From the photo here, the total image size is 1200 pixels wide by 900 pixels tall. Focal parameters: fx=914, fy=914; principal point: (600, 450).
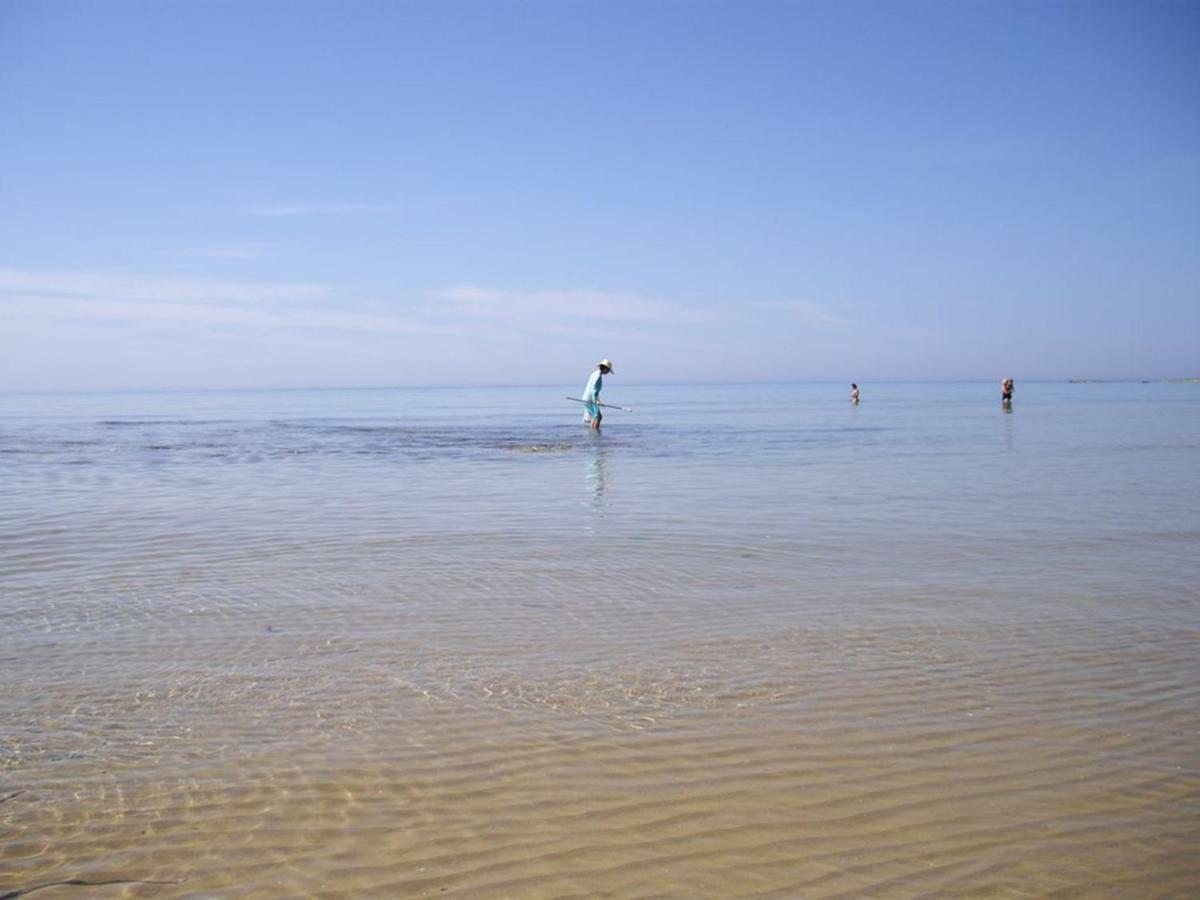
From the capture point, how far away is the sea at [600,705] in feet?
11.3

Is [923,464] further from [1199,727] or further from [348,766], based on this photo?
[348,766]

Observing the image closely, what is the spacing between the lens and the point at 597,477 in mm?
16219

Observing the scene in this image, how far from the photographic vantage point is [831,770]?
4.18 meters

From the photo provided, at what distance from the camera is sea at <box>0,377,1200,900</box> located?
3453 millimetres

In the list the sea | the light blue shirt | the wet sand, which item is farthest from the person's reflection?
the wet sand

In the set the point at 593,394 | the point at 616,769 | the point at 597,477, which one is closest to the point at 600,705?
the point at 616,769

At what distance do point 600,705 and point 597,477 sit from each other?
11.3 m

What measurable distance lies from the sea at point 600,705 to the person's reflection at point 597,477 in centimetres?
121

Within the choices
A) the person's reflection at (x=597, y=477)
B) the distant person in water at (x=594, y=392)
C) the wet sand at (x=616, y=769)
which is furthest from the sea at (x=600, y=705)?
the distant person in water at (x=594, y=392)

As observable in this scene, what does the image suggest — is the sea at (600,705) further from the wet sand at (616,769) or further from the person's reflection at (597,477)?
the person's reflection at (597,477)

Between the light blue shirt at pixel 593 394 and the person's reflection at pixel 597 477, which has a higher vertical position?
the light blue shirt at pixel 593 394

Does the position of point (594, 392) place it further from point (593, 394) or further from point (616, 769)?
point (616, 769)

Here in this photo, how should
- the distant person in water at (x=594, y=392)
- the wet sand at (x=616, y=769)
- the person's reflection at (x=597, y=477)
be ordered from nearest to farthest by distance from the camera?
1. the wet sand at (x=616, y=769)
2. the person's reflection at (x=597, y=477)
3. the distant person in water at (x=594, y=392)

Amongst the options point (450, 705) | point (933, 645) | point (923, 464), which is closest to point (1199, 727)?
point (933, 645)
